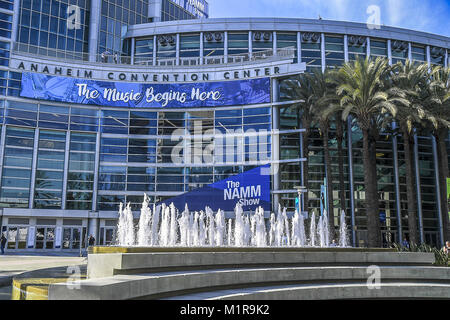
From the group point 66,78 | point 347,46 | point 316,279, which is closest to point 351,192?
point 347,46

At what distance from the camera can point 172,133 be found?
4088 cm

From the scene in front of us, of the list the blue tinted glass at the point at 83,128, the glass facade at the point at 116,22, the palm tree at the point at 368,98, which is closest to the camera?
the palm tree at the point at 368,98

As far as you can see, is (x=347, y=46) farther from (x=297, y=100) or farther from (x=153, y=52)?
(x=153, y=52)

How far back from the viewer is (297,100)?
37250mm

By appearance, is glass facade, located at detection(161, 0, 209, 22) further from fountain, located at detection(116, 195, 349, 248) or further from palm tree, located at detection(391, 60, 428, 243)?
palm tree, located at detection(391, 60, 428, 243)

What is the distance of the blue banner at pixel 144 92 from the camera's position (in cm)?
3900

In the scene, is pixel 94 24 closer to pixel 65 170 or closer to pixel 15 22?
pixel 15 22

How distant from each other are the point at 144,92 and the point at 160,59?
5966 millimetres

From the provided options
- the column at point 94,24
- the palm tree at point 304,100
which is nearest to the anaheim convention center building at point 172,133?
the palm tree at point 304,100

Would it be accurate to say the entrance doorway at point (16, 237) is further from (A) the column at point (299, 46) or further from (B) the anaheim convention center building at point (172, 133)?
(A) the column at point (299, 46)

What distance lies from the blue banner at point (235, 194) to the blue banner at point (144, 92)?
671 centimetres

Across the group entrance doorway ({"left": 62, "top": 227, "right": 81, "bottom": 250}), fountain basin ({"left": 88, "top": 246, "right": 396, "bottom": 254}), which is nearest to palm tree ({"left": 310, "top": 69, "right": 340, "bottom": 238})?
fountain basin ({"left": 88, "top": 246, "right": 396, "bottom": 254})

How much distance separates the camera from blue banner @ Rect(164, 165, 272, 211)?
36719 mm

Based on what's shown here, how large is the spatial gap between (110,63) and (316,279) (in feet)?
110
